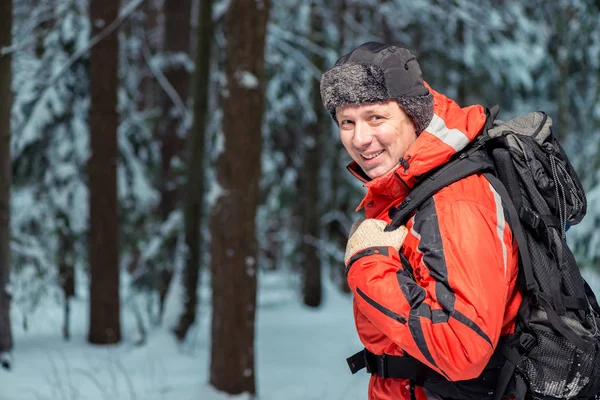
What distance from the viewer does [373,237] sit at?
6.79 ft

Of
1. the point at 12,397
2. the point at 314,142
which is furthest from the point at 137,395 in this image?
the point at 314,142

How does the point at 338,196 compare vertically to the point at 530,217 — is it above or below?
below

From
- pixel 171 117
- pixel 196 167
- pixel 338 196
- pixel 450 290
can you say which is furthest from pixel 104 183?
pixel 450 290

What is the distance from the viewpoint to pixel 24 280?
870 centimetres

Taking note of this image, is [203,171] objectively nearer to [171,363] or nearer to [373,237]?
[171,363]

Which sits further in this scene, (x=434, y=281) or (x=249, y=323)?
(x=249, y=323)

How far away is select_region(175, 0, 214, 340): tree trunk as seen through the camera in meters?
8.69

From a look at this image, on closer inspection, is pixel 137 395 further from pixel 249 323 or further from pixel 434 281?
pixel 434 281

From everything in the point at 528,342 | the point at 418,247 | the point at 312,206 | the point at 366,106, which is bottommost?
the point at 312,206

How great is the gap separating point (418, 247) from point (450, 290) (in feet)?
0.53

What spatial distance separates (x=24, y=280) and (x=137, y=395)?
3292 millimetres

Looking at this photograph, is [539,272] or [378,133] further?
[378,133]

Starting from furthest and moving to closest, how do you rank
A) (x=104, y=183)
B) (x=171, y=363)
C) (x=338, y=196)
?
(x=338, y=196)
(x=104, y=183)
(x=171, y=363)

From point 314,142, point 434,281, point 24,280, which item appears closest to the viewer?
point 434,281
